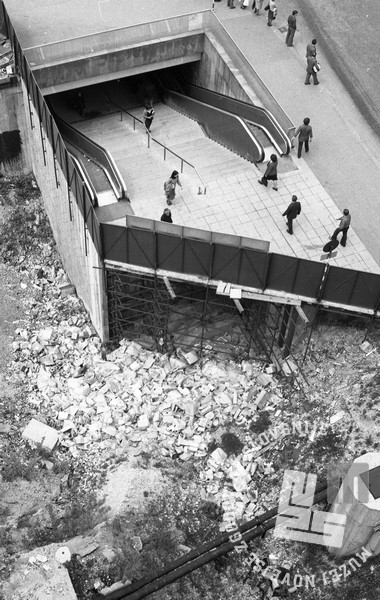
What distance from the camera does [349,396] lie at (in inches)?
1002

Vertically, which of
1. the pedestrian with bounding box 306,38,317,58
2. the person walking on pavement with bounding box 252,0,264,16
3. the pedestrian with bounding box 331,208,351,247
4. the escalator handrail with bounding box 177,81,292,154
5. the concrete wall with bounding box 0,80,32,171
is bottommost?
the concrete wall with bounding box 0,80,32,171

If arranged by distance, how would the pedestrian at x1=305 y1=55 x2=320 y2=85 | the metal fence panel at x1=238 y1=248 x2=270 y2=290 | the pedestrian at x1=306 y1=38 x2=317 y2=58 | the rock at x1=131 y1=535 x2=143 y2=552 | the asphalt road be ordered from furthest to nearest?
the asphalt road, the pedestrian at x1=306 y1=38 x2=317 y2=58, the pedestrian at x1=305 y1=55 x2=320 y2=85, the metal fence panel at x1=238 y1=248 x2=270 y2=290, the rock at x1=131 y1=535 x2=143 y2=552

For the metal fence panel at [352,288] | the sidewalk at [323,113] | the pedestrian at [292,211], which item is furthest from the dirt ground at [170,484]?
the sidewalk at [323,113]

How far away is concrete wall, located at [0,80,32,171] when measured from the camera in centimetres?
3089

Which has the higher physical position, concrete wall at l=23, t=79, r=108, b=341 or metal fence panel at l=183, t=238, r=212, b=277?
metal fence panel at l=183, t=238, r=212, b=277

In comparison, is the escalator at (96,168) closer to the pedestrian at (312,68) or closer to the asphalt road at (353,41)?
the pedestrian at (312,68)

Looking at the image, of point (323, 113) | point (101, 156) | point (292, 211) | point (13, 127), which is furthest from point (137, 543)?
point (13, 127)

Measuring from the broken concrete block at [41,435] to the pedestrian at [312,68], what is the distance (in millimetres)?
15726

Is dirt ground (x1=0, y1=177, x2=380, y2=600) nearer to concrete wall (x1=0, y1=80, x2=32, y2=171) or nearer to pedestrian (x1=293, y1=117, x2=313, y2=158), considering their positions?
pedestrian (x1=293, y1=117, x2=313, y2=158)

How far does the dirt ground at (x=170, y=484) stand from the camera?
23.1 m

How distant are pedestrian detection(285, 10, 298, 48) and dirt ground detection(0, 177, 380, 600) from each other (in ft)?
39.0

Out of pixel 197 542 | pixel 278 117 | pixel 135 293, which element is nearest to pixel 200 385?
pixel 135 293

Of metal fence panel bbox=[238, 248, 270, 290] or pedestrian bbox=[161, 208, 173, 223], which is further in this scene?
pedestrian bbox=[161, 208, 173, 223]

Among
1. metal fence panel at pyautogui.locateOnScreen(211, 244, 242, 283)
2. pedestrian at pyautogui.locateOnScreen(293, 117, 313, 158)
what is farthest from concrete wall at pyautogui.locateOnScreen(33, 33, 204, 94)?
metal fence panel at pyautogui.locateOnScreen(211, 244, 242, 283)
